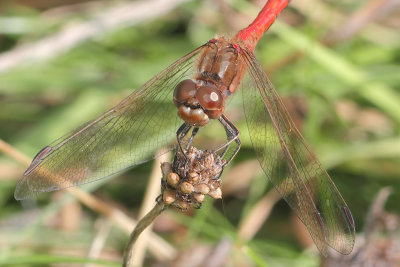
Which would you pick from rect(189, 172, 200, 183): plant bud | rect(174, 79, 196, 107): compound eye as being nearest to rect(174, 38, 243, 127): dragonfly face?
rect(174, 79, 196, 107): compound eye

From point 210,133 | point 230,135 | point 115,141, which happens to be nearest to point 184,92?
point 230,135

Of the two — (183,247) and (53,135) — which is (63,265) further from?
(53,135)

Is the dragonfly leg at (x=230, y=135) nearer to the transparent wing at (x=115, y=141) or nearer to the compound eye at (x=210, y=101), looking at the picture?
the compound eye at (x=210, y=101)

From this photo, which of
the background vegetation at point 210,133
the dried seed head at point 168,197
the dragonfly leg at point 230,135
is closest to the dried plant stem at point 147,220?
the dried seed head at point 168,197

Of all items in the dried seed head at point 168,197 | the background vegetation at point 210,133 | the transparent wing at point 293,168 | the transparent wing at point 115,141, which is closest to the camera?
the dried seed head at point 168,197

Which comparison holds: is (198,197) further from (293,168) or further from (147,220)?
(293,168)

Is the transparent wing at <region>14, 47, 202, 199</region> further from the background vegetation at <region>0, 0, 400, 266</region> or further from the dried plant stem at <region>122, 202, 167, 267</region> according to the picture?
the background vegetation at <region>0, 0, 400, 266</region>
